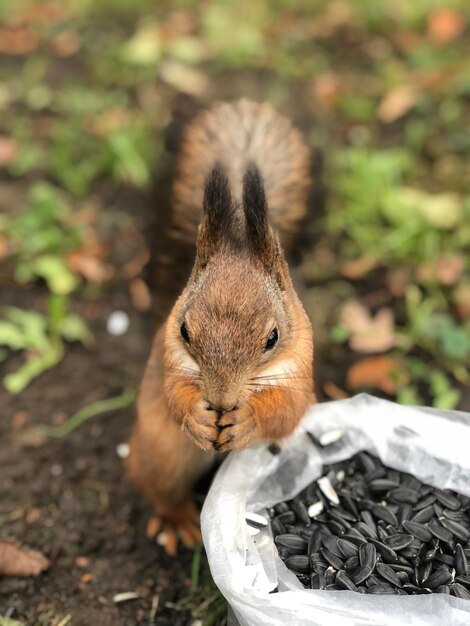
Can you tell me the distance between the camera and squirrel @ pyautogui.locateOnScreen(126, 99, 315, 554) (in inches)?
61.1

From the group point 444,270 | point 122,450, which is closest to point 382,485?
point 122,450

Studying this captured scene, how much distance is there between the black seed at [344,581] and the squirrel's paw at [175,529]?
1.80 ft

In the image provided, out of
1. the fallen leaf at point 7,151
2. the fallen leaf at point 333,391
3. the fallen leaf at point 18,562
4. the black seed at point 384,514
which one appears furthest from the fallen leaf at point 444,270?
the fallen leaf at point 7,151

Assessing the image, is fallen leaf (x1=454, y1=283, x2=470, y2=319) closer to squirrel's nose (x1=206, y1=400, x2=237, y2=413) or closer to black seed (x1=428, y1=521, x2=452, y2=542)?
black seed (x1=428, y1=521, x2=452, y2=542)

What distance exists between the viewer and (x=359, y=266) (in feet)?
9.41

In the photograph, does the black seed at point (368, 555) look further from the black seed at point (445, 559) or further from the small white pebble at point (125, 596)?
the small white pebble at point (125, 596)

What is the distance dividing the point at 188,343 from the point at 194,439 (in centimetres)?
23

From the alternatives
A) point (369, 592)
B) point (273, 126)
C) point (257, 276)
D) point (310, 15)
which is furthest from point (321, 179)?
point (310, 15)

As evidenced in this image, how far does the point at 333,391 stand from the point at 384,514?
662mm

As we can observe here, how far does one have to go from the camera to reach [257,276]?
5.28 feet

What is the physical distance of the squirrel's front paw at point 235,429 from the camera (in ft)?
5.40

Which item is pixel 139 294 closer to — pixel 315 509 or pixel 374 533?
pixel 315 509

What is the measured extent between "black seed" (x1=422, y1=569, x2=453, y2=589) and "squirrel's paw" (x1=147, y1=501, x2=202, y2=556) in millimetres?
676

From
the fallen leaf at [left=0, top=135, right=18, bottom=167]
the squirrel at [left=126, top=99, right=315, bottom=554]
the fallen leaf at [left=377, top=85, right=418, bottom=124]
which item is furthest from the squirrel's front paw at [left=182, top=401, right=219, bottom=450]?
the fallen leaf at [left=377, top=85, right=418, bottom=124]
